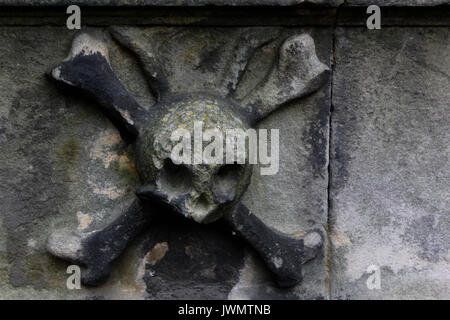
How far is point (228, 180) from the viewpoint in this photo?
4.55 ft

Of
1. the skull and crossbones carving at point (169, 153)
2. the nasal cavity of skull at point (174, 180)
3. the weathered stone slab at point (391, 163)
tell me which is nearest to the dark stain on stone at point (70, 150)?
the skull and crossbones carving at point (169, 153)

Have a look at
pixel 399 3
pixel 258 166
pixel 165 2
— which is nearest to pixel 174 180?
pixel 258 166

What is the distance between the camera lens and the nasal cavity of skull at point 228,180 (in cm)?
136

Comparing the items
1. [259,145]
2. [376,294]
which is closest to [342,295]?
[376,294]

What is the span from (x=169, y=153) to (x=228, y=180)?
173 mm

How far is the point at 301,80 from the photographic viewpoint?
1.45 metres

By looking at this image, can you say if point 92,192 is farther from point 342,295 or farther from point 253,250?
point 342,295

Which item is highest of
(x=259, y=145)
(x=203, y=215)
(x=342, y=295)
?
(x=259, y=145)

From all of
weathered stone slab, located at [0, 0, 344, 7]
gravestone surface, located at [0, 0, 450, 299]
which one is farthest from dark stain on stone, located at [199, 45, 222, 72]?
weathered stone slab, located at [0, 0, 344, 7]

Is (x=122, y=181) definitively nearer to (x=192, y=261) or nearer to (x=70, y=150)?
(x=70, y=150)

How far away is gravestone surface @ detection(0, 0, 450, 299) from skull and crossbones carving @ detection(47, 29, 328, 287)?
0.13 ft

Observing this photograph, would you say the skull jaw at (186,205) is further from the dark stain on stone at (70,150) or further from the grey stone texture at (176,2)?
the grey stone texture at (176,2)

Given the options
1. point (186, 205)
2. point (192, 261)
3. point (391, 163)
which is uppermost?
point (391, 163)

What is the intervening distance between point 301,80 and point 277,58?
9 centimetres
